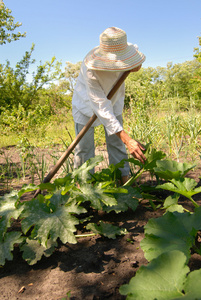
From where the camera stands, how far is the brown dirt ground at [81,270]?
1.30 m

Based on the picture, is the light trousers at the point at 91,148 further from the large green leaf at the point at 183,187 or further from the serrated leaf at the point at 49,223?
the serrated leaf at the point at 49,223

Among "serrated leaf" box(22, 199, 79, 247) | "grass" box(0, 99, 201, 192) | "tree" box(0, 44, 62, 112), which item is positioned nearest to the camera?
"serrated leaf" box(22, 199, 79, 247)

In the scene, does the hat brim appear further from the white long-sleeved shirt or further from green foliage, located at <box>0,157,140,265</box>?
green foliage, located at <box>0,157,140,265</box>

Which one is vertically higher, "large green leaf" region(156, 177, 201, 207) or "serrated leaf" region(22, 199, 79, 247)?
"large green leaf" region(156, 177, 201, 207)

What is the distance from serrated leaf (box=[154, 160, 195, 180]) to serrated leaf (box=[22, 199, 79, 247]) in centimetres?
68

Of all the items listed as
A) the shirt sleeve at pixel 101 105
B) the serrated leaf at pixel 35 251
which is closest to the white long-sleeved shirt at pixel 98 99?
the shirt sleeve at pixel 101 105

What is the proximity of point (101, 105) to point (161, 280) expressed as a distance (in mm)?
1483

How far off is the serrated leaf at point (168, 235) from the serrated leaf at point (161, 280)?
185 mm

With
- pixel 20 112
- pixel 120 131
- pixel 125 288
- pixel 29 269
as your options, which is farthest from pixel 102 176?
pixel 20 112

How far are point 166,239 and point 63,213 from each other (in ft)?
1.99

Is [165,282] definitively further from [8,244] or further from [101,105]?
[101,105]

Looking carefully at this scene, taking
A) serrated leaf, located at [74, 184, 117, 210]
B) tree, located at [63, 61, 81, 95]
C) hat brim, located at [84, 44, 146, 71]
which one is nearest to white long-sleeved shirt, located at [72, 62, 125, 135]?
hat brim, located at [84, 44, 146, 71]

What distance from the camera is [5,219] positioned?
5.43 feet

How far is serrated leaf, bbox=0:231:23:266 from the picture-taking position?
1508 millimetres
